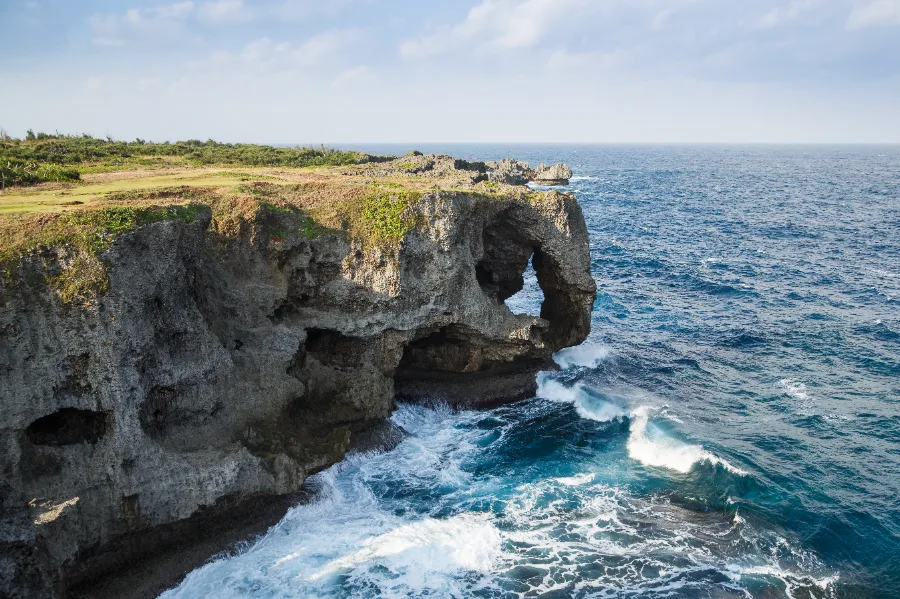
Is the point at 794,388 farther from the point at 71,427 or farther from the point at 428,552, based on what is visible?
the point at 71,427

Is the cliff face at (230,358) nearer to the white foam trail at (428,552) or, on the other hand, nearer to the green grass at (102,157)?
the white foam trail at (428,552)

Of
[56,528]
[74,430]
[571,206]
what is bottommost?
[56,528]

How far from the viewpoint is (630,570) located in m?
23.7

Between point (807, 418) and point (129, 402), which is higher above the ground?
point (129, 402)

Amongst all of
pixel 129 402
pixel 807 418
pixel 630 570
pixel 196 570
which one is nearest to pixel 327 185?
pixel 129 402

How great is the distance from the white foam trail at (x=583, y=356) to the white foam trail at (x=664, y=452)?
854cm

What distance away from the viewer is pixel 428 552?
973 inches

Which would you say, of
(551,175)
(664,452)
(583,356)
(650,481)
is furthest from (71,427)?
(551,175)

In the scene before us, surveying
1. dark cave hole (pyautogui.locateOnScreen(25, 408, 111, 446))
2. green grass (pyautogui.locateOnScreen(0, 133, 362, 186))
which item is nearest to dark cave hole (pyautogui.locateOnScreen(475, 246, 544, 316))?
dark cave hole (pyautogui.locateOnScreen(25, 408, 111, 446))

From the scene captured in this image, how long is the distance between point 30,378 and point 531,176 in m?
116

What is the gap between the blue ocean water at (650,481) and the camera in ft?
76.7

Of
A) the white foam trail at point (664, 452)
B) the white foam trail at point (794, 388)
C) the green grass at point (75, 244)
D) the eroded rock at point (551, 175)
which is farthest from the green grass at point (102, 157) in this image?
the eroded rock at point (551, 175)

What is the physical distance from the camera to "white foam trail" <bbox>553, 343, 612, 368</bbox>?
41.8 meters

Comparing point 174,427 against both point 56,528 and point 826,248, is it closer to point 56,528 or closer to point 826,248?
point 56,528
